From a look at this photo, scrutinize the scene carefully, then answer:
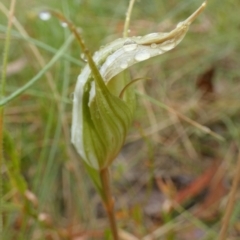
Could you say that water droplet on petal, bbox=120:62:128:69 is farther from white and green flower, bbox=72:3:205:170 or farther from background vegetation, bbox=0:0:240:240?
background vegetation, bbox=0:0:240:240

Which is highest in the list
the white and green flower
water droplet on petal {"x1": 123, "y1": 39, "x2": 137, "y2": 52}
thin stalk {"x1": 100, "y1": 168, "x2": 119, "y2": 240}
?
water droplet on petal {"x1": 123, "y1": 39, "x2": 137, "y2": 52}

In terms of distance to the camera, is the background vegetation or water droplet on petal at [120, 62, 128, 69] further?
the background vegetation

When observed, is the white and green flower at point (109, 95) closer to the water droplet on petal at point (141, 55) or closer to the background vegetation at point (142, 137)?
the water droplet on petal at point (141, 55)

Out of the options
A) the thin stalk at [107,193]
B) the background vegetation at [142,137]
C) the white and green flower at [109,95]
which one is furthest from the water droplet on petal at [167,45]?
the background vegetation at [142,137]

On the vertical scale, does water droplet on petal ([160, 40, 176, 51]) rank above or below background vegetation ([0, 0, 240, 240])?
below

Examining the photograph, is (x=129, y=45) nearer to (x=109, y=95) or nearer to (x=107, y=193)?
(x=109, y=95)

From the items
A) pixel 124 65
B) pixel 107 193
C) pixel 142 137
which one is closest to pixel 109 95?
pixel 124 65

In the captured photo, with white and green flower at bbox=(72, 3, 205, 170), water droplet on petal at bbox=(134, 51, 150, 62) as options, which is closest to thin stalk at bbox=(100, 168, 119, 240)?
white and green flower at bbox=(72, 3, 205, 170)

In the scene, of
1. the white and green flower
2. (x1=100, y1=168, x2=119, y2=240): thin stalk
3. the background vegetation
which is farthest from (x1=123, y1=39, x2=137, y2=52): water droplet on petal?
the background vegetation
